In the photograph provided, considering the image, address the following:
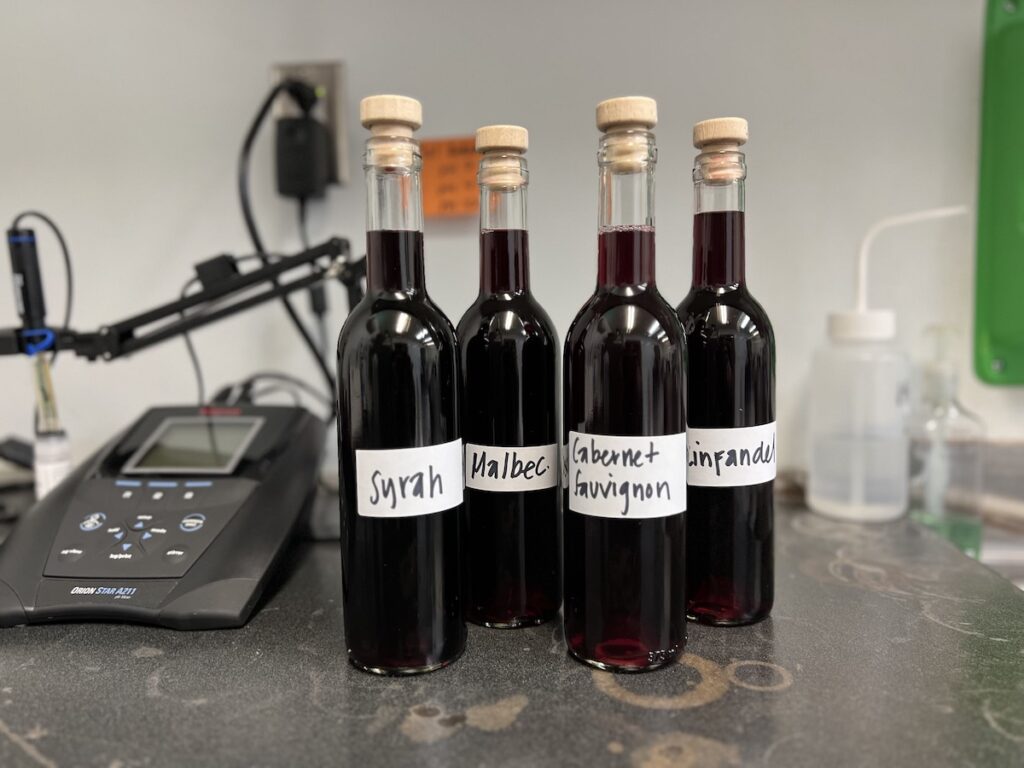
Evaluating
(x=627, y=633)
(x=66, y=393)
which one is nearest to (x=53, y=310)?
(x=66, y=393)

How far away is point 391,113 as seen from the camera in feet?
1.34

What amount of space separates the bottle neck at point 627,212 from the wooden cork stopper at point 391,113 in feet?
0.39

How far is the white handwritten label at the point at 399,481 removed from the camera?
42cm

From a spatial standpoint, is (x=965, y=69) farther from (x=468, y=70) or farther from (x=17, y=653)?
(x=17, y=653)

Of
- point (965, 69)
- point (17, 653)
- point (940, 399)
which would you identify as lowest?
point (17, 653)

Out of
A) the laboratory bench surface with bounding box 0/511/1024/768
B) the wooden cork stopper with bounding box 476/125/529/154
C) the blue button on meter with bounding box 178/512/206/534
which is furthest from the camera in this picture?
the blue button on meter with bounding box 178/512/206/534

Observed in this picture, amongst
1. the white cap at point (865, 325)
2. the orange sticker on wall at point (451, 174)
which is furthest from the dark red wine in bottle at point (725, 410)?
the orange sticker on wall at point (451, 174)

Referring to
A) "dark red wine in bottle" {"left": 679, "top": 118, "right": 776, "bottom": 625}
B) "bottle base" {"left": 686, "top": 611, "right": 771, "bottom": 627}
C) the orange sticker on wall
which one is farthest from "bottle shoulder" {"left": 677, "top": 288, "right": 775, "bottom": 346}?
the orange sticker on wall

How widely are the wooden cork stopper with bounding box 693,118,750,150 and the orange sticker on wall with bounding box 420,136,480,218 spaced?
0.44 meters

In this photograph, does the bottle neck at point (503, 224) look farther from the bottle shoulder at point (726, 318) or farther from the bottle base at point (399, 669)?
the bottle base at point (399, 669)

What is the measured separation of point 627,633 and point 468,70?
72cm

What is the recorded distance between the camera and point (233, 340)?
94 cm

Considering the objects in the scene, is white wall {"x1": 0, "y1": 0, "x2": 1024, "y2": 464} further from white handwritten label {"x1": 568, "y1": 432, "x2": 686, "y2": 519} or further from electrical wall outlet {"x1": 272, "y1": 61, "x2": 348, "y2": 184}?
white handwritten label {"x1": 568, "y1": 432, "x2": 686, "y2": 519}

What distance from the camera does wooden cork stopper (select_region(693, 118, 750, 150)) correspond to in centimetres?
48
